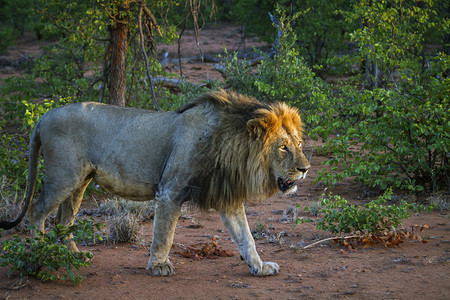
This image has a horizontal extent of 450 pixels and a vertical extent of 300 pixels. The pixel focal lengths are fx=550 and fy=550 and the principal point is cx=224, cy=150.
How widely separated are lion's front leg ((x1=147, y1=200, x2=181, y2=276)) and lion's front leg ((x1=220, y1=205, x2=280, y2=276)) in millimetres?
465

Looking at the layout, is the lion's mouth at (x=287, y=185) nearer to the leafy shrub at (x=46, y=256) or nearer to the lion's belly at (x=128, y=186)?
the lion's belly at (x=128, y=186)

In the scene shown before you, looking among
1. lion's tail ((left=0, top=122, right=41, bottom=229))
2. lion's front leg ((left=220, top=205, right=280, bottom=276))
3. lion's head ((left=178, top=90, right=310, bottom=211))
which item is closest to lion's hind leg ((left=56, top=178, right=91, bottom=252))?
lion's tail ((left=0, top=122, right=41, bottom=229))

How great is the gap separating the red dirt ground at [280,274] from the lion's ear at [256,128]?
123 centimetres

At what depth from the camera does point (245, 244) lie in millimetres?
4723

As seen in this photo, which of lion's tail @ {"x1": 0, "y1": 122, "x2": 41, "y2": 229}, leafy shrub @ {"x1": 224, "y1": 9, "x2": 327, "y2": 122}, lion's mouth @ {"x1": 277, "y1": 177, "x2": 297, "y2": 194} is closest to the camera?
lion's mouth @ {"x1": 277, "y1": 177, "x2": 297, "y2": 194}

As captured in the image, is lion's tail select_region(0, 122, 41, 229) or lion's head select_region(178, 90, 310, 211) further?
lion's tail select_region(0, 122, 41, 229)

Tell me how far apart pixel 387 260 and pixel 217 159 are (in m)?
1.84

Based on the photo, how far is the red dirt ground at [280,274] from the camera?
4.29 m

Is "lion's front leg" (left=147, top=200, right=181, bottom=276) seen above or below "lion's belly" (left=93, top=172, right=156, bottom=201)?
below

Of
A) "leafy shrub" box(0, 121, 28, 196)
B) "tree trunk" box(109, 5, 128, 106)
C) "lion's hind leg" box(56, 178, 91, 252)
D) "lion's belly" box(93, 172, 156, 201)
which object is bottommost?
"leafy shrub" box(0, 121, 28, 196)

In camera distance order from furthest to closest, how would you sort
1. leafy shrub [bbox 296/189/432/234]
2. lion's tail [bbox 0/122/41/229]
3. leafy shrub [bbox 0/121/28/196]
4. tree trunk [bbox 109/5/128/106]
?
tree trunk [bbox 109/5/128/106] → leafy shrub [bbox 0/121/28/196] → leafy shrub [bbox 296/189/432/234] → lion's tail [bbox 0/122/41/229]

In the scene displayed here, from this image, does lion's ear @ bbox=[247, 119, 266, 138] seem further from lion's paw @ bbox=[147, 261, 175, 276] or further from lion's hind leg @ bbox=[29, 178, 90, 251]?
lion's hind leg @ bbox=[29, 178, 90, 251]

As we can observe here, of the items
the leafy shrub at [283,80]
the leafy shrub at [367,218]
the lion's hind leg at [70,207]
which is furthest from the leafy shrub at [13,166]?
the leafy shrub at [283,80]

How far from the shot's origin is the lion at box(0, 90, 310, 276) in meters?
4.58
